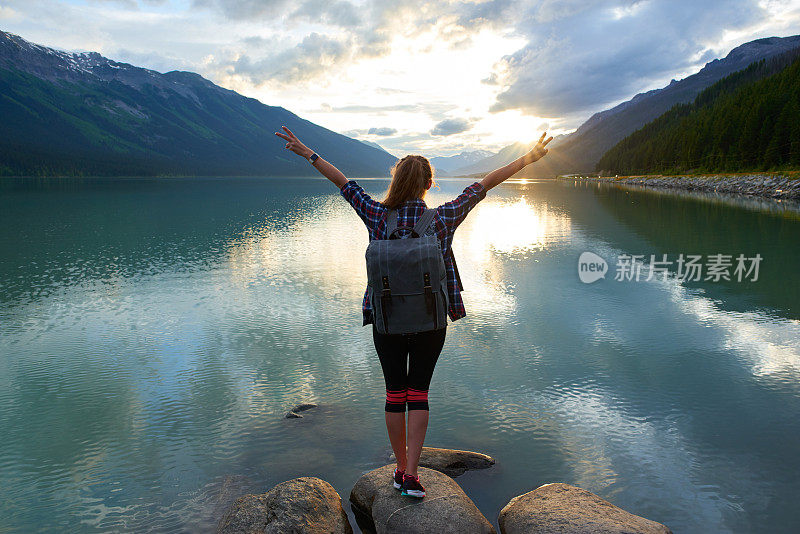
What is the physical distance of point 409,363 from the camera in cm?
424

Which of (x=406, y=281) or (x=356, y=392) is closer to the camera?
(x=406, y=281)

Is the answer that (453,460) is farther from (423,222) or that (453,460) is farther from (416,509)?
(423,222)

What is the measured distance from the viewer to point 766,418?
699cm

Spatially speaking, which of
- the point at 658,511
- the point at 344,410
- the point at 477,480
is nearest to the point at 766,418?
the point at 658,511

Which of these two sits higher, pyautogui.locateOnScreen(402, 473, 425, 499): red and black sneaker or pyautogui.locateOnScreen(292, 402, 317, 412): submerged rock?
pyautogui.locateOnScreen(402, 473, 425, 499): red and black sneaker

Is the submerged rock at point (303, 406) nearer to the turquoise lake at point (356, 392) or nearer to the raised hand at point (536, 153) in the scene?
the turquoise lake at point (356, 392)

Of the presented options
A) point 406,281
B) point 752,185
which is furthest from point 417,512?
point 752,185

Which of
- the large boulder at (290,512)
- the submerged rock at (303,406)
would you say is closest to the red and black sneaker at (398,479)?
the large boulder at (290,512)

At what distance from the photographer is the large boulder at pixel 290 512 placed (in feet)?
14.6

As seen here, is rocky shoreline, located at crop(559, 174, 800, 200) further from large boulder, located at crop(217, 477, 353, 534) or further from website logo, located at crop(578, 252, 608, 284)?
large boulder, located at crop(217, 477, 353, 534)

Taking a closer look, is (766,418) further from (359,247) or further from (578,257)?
(359,247)

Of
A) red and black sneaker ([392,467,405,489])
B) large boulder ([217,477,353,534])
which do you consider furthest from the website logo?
large boulder ([217,477,353,534])

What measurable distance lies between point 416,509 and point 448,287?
6.95 feet

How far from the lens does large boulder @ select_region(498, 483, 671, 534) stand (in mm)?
4285
